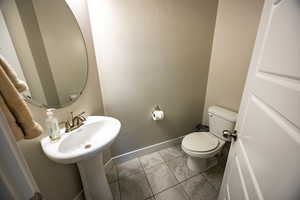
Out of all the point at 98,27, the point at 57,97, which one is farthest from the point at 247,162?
the point at 98,27

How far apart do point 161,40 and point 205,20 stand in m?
0.64

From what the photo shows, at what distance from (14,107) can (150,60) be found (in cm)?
123

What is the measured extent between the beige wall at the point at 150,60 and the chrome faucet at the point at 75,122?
343mm

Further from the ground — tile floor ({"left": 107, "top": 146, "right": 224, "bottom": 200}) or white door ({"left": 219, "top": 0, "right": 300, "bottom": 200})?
white door ({"left": 219, "top": 0, "right": 300, "bottom": 200})

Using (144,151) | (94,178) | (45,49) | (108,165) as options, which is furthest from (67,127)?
(144,151)

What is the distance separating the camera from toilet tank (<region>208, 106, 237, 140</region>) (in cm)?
147

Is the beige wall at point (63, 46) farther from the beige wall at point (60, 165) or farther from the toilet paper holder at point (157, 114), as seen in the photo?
the toilet paper holder at point (157, 114)

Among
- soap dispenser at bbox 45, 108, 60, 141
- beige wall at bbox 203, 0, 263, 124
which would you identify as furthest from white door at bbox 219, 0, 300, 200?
soap dispenser at bbox 45, 108, 60, 141

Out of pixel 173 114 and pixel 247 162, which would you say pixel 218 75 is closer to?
pixel 173 114

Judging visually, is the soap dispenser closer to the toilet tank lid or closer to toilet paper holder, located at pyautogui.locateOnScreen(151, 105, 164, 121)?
toilet paper holder, located at pyautogui.locateOnScreen(151, 105, 164, 121)

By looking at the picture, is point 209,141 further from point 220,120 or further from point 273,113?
point 273,113

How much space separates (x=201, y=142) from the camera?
1.50 metres

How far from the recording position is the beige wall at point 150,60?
1.27 metres

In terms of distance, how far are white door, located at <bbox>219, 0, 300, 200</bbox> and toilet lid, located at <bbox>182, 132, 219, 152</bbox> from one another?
0.70m
